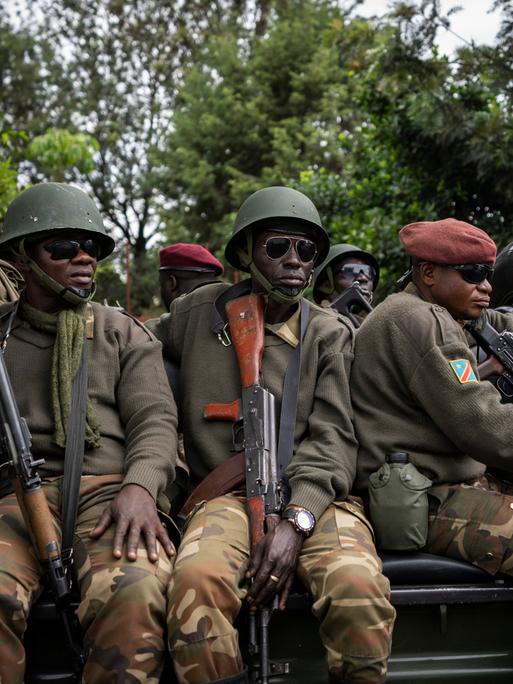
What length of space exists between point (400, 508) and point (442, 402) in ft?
1.67

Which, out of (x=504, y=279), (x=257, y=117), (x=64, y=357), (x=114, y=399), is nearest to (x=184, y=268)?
(x=504, y=279)

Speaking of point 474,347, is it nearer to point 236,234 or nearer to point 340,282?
point 236,234

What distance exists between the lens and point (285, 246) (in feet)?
14.7

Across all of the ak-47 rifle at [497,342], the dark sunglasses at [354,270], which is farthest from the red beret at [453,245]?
the dark sunglasses at [354,270]

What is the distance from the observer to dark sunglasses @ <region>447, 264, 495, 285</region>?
4.41 meters

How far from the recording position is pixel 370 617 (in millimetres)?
3484

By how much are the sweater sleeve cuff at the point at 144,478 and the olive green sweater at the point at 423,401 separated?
3.24 ft

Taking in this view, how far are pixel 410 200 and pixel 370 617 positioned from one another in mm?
9052

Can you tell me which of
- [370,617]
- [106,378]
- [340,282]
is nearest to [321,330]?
[106,378]

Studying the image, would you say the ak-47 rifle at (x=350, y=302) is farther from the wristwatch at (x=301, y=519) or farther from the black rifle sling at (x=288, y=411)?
the wristwatch at (x=301, y=519)

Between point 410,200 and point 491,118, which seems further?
point 410,200

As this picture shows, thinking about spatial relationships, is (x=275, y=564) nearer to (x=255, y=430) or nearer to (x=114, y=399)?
(x=255, y=430)

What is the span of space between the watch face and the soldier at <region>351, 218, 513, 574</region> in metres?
0.40

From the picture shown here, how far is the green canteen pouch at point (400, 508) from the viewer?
13.0 feet
